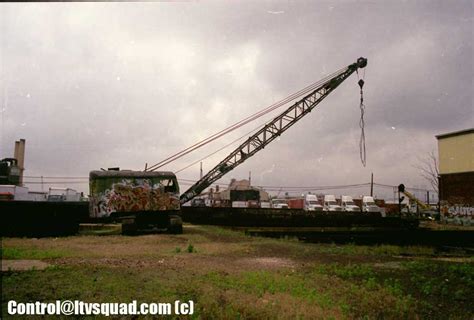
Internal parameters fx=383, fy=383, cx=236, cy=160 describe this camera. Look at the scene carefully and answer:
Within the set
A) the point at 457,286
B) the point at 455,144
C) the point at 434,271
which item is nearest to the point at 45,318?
the point at 457,286

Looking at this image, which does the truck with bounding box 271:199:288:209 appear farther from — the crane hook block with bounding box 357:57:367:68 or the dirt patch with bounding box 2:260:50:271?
the dirt patch with bounding box 2:260:50:271

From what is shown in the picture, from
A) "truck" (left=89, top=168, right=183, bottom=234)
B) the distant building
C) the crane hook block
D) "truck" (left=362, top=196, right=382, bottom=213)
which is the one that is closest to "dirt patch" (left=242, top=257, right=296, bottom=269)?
"truck" (left=89, top=168, right=183, bottom=234)

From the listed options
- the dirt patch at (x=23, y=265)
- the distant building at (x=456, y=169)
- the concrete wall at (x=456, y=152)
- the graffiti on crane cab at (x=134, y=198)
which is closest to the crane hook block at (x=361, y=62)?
the distant building at (x=456, y=169)

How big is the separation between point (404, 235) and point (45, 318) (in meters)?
16.0

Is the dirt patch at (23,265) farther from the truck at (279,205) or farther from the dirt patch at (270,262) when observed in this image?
the truck at (279,205)

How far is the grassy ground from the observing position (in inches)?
246

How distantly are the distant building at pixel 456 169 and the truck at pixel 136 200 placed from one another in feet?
88.0

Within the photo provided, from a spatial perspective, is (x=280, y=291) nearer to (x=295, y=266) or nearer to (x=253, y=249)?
(x=295, y=266)

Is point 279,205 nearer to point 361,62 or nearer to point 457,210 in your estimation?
point 457,210

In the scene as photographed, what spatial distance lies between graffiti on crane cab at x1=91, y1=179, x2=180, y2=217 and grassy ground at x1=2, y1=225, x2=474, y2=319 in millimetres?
7627

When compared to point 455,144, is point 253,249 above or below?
below

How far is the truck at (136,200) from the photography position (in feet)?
65.9

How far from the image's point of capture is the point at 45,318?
5332mm

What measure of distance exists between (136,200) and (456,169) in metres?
29.5
